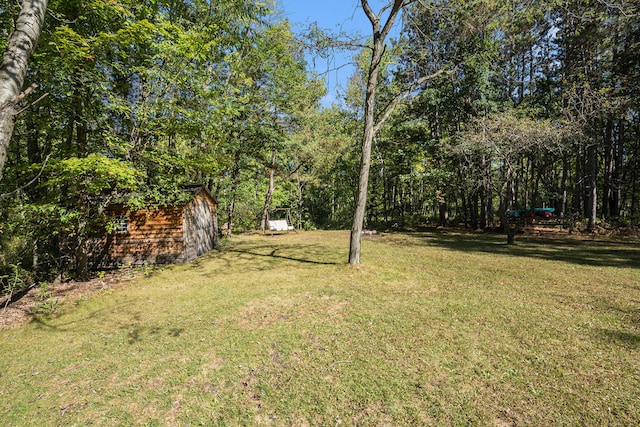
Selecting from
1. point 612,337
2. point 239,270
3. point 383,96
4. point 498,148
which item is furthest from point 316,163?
point 612,337

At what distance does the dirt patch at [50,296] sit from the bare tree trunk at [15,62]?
20.8 ft

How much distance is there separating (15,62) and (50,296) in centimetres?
791

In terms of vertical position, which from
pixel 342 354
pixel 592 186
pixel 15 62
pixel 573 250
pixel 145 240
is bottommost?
pixel 342 354

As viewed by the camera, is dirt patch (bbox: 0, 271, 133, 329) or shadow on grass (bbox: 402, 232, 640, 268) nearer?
dirt patch (bbox: 0, 271, 133, 329)

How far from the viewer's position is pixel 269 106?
18312 millimetres

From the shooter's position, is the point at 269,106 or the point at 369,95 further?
the point at 269,106

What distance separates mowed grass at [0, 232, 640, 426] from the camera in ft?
10.0

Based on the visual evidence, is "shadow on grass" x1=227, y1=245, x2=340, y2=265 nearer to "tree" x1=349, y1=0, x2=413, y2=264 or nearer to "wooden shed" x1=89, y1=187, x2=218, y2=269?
"tree" x1=349, y1=0, x2=413, y2=264

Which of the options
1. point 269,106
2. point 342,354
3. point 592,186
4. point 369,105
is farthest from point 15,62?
point 592,186

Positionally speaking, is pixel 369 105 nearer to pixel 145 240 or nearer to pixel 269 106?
pixel 145 240

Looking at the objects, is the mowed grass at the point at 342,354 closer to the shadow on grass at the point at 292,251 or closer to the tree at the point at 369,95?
the tree at the point at 369,95

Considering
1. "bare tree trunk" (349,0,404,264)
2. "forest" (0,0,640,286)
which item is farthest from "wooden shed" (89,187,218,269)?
"bare tree trunk" (349,0,404,264)

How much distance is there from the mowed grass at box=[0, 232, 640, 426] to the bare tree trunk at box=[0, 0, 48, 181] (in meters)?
3.07

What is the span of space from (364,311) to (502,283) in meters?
4.04
